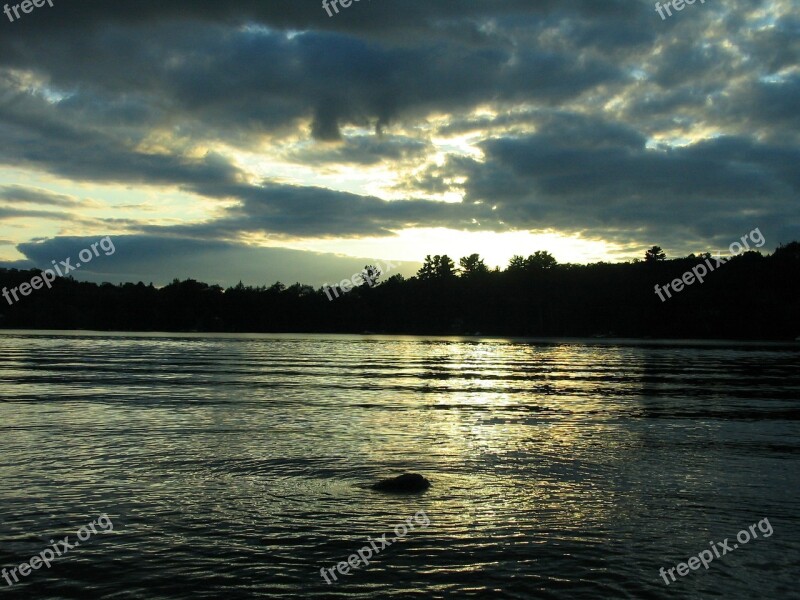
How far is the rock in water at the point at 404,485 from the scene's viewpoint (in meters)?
18.7

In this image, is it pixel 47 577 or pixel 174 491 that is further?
pixel 174 491

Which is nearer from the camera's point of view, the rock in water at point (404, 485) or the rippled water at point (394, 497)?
the rippled water at point (394, 497)

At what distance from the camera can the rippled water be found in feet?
41.7

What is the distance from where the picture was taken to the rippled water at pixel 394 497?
41.7ft

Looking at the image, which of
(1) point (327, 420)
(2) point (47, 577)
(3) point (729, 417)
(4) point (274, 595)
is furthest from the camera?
(3) point (729, 417)

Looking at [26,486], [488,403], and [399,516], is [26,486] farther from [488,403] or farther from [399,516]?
[488,403]

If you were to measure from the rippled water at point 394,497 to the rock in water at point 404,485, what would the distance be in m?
0.50

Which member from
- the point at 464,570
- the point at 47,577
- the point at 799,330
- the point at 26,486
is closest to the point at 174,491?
the point at 26,486

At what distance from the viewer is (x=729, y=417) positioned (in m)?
35.5

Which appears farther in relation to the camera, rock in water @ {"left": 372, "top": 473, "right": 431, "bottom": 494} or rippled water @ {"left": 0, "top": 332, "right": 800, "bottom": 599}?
rock in water @ {"left": 372, "top": 473, "right": 431, "bottom": 494}

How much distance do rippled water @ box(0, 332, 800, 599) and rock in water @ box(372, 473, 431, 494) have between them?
497 mm

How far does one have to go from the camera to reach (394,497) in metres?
18.1

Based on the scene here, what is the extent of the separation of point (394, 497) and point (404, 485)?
0.72 meters

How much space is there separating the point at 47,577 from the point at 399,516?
7.53m
